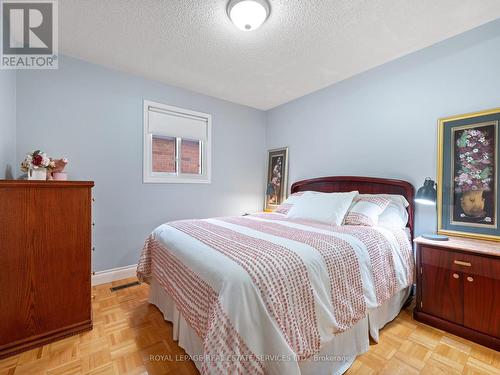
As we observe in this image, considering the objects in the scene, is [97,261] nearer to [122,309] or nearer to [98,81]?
[122,309]

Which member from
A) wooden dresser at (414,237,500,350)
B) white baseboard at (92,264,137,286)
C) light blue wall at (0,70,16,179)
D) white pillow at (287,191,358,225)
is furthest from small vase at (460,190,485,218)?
light blue wall at (0,70,16,179)

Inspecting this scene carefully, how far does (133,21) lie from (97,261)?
248 centimetres

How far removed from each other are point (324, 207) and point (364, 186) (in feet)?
2.22

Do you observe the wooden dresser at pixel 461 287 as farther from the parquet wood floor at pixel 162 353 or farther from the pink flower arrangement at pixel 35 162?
the pink flower arrangement at pixel 35 162

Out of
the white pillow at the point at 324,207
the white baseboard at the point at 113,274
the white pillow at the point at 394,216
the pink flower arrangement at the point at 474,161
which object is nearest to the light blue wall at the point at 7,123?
the white baseboard at the point at 113,274

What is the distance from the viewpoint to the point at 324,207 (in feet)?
7.88

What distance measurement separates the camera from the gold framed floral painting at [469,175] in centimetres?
189

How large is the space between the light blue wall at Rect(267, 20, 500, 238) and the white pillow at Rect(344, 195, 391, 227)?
0.42m

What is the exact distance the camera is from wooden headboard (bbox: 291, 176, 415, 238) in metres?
2.33

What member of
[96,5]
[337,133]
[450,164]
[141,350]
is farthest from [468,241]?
[96,5]

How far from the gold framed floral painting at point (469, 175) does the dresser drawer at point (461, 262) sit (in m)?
0.42

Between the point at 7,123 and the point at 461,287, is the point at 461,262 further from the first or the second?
the point at 7,123

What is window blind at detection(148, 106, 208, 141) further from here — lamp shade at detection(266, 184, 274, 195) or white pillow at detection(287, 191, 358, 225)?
white pillow at detection(287, 191, 358, 225)

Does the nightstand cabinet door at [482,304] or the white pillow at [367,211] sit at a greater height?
the white pillow at [367,211]
